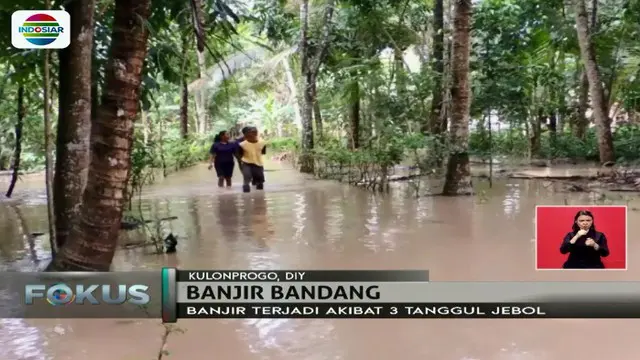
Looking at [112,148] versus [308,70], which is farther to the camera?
[308,70]

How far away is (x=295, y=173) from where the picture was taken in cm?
709

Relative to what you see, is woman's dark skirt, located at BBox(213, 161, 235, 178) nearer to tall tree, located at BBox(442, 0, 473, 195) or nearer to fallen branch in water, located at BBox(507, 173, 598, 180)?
tall tree, located at BBox(442, 0, 473, 195)

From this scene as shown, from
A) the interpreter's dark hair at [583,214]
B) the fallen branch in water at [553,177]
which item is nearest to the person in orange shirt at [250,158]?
the fallen branch in water at [553,177]

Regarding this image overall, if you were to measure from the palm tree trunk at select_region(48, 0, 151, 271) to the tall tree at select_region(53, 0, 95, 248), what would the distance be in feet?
1.51

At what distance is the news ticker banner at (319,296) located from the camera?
5.66 feet

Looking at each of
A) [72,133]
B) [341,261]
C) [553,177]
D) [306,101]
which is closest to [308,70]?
[306,101]

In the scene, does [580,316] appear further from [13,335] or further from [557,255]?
[13,335]

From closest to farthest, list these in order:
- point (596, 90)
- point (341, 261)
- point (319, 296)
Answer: point (319, 296), point (341, 261), point (596, 90)

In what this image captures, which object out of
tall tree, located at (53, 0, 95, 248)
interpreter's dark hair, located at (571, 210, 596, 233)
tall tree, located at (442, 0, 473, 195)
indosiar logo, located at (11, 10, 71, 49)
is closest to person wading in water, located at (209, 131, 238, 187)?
tall tree, located at (442, 0, 473, 195)

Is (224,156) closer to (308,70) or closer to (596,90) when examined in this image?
(308,70)

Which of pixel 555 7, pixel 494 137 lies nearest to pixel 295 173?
pixel 494 137

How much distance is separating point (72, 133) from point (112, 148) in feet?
2.09

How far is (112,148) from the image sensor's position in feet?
6.93

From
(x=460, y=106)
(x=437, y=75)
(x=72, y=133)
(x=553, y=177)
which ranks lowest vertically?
(x=553, y=177)
